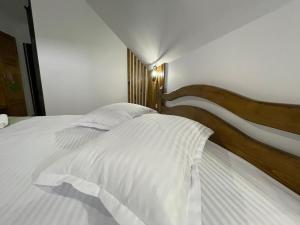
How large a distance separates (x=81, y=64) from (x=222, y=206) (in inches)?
101

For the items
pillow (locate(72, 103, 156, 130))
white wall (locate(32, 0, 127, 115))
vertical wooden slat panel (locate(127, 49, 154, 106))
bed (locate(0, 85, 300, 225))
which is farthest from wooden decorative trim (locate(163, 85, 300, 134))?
white wall (locate(32, 0, 127, 115))

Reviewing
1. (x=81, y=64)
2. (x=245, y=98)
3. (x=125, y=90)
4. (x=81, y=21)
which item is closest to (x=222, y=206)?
(x=245, y=98)

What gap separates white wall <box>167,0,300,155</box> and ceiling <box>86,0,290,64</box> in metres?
0.05

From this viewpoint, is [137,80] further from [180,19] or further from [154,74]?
[180,19]

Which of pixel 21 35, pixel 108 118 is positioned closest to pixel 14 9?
pixel 21 35

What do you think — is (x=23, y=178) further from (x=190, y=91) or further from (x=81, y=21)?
(x=81, y=21)

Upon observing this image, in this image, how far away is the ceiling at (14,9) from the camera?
8.72 ft

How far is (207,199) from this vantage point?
1.70 feet

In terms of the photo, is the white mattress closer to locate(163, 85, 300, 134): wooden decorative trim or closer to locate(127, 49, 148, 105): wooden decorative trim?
locate(163, 85, 300, 134): wooden decorative trim

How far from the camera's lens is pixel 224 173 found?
65cm

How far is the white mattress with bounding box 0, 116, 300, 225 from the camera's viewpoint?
452 millimetres

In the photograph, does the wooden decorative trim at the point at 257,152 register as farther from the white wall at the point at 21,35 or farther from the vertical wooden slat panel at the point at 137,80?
the white wall at the point at 21,35

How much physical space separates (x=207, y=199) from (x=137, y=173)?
10.2 inches

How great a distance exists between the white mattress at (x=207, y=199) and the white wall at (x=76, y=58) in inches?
69.6
